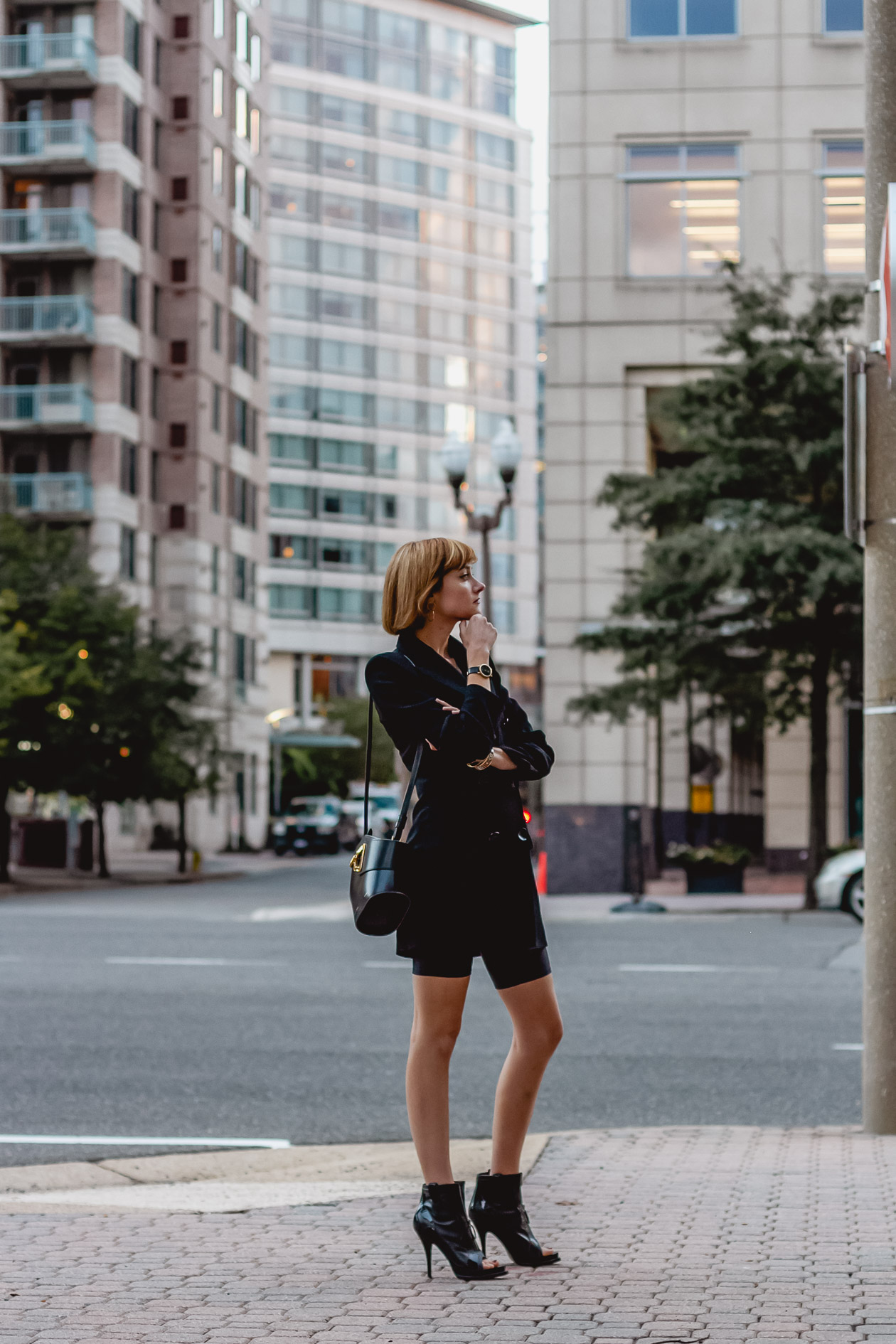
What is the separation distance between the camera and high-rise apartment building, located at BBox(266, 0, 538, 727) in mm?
98062

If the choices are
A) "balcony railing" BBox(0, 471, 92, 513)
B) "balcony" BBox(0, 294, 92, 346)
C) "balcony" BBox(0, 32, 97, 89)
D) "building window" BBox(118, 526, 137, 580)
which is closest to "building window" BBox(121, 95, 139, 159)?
"balcony" BBox(0, 32, 97, 89)

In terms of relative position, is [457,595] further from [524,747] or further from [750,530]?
[750,530]

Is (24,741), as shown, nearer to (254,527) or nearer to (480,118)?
(254,527)

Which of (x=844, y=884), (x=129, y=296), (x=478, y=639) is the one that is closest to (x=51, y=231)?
(x=129, y=296)

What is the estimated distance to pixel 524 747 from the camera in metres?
4.82

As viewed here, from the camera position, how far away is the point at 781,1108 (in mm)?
8578

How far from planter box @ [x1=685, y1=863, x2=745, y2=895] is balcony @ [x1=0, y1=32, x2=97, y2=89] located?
134ft

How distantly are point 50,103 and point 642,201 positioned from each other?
3606 cm

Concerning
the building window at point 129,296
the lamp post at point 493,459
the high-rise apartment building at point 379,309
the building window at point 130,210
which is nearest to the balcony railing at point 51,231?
the building window at point 130,210

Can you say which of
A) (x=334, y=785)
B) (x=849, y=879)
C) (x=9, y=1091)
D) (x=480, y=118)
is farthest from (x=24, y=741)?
(x=480, y=118)

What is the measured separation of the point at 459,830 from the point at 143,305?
2281 inches

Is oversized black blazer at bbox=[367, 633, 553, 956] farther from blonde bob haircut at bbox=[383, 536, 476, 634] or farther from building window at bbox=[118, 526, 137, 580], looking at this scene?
building window at bbox=[118, 526, 137, 580]

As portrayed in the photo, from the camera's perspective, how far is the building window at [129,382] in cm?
5878

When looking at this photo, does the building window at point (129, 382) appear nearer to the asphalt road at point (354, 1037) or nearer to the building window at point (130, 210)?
the building window at point (130, 210)
